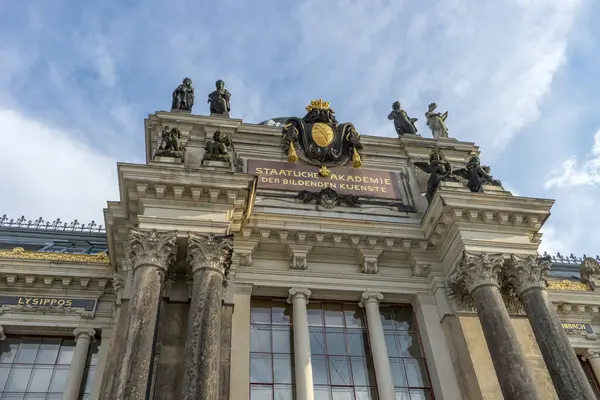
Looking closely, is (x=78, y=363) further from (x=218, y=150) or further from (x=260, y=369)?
(x=218, y=150)

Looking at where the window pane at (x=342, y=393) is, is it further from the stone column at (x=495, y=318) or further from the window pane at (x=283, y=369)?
the stone column at (x=495, y=318)

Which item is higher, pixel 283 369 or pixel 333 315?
pixel 333 315

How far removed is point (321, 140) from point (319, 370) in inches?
298

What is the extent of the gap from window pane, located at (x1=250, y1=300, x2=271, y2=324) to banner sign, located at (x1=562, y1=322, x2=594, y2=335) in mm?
9933

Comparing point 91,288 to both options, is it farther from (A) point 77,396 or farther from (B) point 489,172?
(B) point 489,172

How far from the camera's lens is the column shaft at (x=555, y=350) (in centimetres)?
1142

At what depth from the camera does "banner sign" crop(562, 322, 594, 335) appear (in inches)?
698

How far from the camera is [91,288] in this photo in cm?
1572

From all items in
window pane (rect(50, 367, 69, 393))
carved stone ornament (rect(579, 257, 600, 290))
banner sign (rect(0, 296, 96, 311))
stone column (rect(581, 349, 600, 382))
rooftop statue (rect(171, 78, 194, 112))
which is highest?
rooftop statue (rect(171, 78, 194, 112))

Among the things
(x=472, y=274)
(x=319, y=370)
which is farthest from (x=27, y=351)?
(x=472, y=274)

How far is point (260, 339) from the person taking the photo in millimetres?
13664

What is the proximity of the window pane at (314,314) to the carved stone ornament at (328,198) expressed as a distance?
117 inches

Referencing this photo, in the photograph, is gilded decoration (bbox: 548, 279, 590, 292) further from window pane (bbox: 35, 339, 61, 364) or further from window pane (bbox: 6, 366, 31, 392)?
window pane (bbox: 6, 366, 31, 392)

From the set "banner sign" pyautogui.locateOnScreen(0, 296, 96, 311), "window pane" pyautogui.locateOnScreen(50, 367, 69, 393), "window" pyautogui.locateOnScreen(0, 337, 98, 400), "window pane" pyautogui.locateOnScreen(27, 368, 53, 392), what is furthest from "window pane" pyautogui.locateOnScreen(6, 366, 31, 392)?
"banner sign" pyautogui.locateOnScreen(0, 296, 96, 311)
